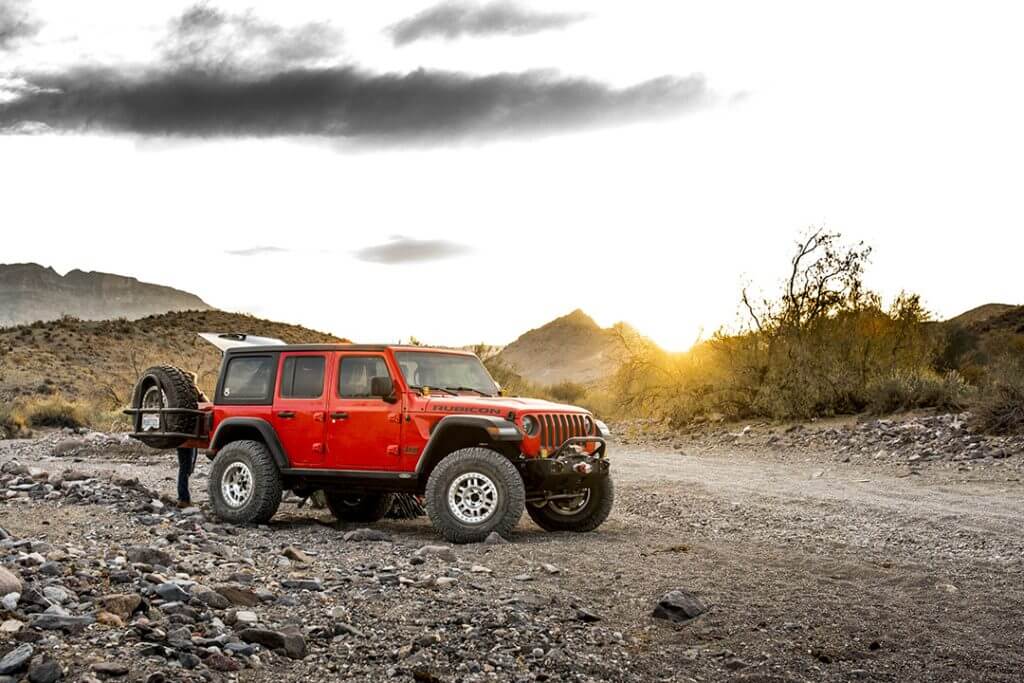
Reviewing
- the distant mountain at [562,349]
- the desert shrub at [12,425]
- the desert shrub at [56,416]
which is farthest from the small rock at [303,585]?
the distant mountain at [562,349]

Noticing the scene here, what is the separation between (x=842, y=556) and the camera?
9805 mm

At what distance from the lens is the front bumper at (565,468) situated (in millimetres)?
10227

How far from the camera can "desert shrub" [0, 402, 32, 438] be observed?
28022 mm

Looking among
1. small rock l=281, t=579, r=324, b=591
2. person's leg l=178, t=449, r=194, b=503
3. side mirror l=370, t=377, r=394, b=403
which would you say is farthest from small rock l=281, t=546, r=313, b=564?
person's leg l=178, t=449, r=194, b=503

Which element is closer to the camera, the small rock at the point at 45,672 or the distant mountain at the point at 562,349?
the small rock at the point at 45,672

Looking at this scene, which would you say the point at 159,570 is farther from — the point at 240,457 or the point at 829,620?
the point at 829,620

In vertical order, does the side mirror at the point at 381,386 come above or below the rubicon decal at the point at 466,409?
above

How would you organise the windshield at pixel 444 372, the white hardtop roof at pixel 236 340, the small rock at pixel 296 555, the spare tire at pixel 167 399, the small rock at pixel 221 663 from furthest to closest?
1. the white hardtop roof at pixel 236 340
2. the spare tire at pixel 167 399
3. the windshield at pixel 444 372
4. the small rock at pixel 296 555
5. the small rock at pixel 221 663

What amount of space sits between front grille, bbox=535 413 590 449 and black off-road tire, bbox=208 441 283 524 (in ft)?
10.4

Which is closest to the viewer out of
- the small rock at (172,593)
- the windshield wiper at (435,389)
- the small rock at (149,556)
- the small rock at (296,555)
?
the small rock at (172,593)

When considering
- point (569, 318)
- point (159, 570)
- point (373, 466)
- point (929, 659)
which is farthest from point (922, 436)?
point (569, 318)

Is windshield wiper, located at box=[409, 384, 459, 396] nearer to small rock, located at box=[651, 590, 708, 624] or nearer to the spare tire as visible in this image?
the spare tire

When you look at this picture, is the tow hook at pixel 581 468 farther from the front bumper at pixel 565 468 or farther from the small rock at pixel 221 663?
the small rock at pixel 221 663

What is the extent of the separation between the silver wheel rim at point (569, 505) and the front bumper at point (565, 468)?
16.8 inches
